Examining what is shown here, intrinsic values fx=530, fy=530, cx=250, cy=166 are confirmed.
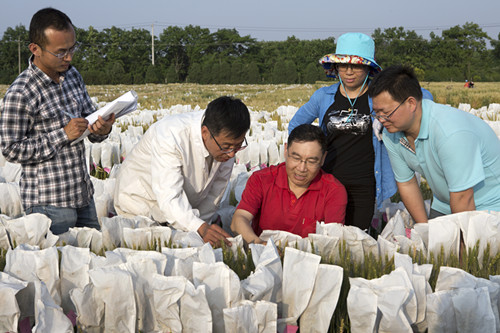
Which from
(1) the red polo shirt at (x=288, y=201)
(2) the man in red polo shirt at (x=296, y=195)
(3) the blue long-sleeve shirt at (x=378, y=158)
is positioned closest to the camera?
(2) the man in red polo shirt at (x=296, y=195)

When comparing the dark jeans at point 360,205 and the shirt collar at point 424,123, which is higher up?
the shirt collar at point 424,123

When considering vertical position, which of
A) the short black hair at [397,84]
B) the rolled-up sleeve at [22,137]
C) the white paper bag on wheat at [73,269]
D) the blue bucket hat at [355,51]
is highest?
the blue bucket hat at [355,51]

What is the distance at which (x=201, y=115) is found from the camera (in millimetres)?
2953

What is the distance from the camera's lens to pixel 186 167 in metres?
2.93

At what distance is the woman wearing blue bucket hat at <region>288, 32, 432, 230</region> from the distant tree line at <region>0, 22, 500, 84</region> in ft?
164

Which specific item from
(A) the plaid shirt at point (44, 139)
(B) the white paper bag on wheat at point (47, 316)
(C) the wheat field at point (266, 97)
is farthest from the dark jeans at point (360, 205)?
(C) the wheat field at point (266, 97)

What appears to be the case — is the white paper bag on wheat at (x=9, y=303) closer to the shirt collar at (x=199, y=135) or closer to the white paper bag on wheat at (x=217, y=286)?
the white paper bag on wheat at (x=217, y=286)

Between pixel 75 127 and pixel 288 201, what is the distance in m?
1.27

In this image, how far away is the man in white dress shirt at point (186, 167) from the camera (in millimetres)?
2709

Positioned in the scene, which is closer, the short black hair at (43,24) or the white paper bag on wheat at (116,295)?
the white paper bag on wheat at (116,295)

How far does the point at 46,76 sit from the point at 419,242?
206 cm

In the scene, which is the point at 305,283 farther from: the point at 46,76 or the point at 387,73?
the point at 46,76

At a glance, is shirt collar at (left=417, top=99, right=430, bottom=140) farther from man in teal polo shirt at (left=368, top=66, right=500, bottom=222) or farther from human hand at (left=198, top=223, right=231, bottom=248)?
human hand at (left=198, top=223, right=231, bottom=248)

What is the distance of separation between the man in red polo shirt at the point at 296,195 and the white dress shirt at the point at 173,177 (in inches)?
10.2
